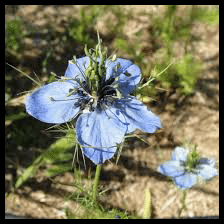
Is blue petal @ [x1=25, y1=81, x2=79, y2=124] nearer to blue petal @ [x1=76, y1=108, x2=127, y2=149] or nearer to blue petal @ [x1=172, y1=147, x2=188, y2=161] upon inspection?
blue petal @ [x1=76, y1=108, x2=127, y2=149]

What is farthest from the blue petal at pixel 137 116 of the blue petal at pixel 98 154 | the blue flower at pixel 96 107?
the blue petal at pixel 98 154

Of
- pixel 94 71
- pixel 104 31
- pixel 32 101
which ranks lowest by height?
pixel 32 101

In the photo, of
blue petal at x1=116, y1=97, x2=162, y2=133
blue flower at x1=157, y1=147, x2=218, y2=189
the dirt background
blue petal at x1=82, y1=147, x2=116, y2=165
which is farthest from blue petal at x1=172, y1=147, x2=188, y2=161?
blue petal at x1=82, y1=147, x2=116, y2=165

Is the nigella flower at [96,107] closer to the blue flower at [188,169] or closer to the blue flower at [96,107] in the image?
the blue flower at [96,107]

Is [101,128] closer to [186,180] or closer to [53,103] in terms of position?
[53,103]

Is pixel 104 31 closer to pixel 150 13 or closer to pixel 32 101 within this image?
pixel 150 13
